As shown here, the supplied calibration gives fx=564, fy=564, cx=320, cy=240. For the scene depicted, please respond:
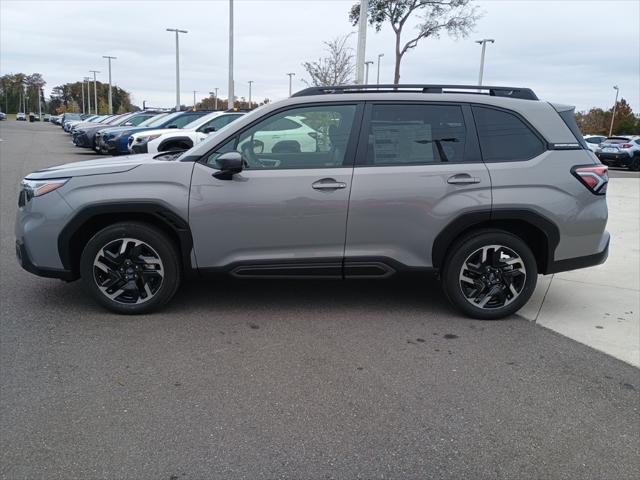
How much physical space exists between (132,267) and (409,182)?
7.70 feet

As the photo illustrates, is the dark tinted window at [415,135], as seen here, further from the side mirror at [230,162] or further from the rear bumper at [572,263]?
the rear bumper at [572,263]

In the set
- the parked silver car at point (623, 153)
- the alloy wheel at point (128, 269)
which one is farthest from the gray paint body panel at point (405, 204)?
the parked silver car at point (623, 153)

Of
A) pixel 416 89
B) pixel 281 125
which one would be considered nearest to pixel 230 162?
pixel 281 125

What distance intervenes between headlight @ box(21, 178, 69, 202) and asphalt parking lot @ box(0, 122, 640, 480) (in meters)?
0.99

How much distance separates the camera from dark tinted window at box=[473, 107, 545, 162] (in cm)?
469

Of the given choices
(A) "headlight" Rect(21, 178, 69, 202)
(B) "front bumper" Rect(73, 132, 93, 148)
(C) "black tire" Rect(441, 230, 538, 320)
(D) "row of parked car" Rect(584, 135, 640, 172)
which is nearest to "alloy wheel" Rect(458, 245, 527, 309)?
(C) "black tire" Rect(441, 230, 538, 320)

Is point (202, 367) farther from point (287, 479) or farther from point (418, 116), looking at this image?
point (418, 116)

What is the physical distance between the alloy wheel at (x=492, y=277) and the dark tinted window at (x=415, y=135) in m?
0.83

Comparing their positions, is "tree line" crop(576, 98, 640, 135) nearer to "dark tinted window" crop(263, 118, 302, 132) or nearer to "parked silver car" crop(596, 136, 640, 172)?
"parked silver car" crop(596, 136, 640, 172)

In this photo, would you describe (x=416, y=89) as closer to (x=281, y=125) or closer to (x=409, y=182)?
(x=409, y=182)

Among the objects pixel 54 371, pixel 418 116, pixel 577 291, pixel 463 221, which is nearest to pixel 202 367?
pixel 54 371

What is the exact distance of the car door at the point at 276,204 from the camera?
4465mm

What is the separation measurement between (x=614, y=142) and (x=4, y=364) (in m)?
28.7

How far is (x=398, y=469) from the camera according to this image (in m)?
2.73
